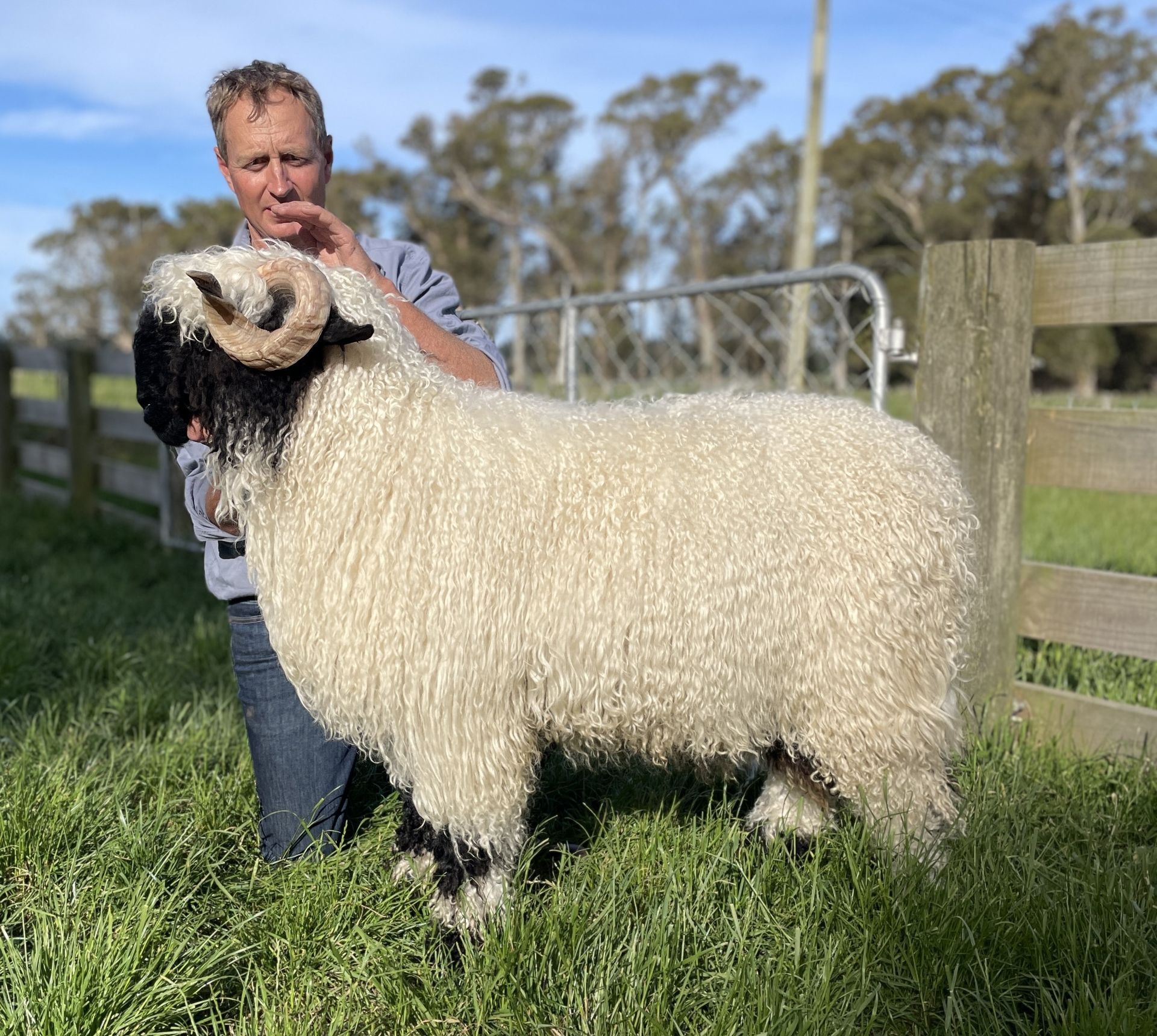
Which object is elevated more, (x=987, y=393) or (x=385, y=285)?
(x=385, y=285)

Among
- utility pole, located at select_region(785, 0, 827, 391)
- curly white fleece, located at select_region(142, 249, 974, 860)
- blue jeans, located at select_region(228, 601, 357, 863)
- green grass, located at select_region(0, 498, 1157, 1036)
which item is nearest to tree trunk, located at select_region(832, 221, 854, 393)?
curly white fleece, located at select_region(142, 249, 974, 860)

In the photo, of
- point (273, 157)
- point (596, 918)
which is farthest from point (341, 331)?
point (596, 918)

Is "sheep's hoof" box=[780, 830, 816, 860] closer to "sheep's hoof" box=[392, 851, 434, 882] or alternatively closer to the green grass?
the green grass

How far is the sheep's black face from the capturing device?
94.7 inches

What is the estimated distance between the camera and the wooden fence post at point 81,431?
9117 mm

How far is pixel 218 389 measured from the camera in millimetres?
2418

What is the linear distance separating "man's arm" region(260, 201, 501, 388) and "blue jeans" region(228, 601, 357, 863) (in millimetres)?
1018

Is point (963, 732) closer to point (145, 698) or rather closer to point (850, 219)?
point (145, 698)

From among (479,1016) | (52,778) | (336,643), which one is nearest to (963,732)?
(479,1016)

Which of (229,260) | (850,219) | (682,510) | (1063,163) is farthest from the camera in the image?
(850,219)

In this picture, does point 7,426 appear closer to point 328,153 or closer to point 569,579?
point 328,153

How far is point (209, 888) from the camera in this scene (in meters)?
2.78

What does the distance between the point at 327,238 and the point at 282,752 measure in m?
1.58

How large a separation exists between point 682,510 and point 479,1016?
1290 millimetres
